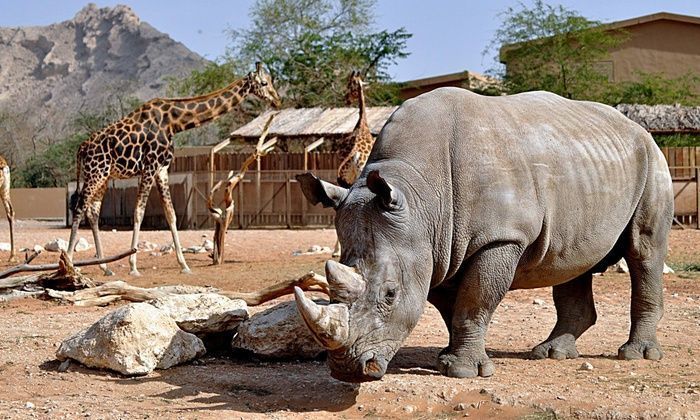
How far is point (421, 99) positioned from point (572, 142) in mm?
1196

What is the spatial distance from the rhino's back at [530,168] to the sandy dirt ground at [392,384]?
0.86 meters

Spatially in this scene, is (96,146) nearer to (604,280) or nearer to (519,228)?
(604,280)

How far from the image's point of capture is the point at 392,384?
21.2ft

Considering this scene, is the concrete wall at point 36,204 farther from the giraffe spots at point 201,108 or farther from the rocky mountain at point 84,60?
the rocky mountain at point 84,60

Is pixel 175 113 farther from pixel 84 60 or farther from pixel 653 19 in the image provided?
pixel 84 60

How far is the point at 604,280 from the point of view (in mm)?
13211

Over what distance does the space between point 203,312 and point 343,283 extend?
7.93ft

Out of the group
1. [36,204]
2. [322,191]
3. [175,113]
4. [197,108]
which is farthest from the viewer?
[36,204]

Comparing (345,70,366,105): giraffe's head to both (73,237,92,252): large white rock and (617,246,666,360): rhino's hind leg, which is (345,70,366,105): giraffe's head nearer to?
(73,237,92,252): large white rock

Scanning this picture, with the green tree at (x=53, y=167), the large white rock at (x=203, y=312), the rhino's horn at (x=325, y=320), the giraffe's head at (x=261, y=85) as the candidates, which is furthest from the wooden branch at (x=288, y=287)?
the green tree at (x=53, y=167)

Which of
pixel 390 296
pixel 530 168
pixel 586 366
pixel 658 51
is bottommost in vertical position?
pixel 586 366

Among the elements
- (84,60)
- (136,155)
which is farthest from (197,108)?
(84,60)

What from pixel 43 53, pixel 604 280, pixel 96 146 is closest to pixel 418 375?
pixel 604 280

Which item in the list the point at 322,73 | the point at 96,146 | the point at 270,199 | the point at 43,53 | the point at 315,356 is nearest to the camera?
the point at 315,356
